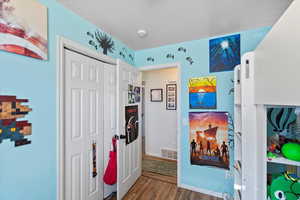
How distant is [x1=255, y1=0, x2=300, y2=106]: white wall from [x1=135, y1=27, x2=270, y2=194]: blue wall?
111cm

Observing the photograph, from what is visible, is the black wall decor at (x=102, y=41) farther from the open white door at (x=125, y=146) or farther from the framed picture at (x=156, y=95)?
the framed picture at (x=156, y=95)

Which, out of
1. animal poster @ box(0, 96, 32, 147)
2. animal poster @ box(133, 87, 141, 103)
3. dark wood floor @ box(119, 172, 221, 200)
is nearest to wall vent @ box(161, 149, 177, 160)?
dark wood floor @ box(119, 172, 221, 200)

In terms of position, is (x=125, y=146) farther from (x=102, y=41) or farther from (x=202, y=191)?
(x=102, y=41)

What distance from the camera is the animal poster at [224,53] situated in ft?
6.09

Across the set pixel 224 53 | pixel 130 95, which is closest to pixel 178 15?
pixel 224 53

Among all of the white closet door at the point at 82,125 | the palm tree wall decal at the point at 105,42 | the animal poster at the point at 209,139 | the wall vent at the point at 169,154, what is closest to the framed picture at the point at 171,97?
the wall vent at the point at 169,154

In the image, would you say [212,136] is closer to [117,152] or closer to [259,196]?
[259,196]

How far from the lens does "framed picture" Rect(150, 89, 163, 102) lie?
3.47 meters

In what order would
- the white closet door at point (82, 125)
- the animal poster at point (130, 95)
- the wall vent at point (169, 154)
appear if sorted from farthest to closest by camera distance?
1. the wall vent at point (169, 154)
2. the animal poster at point (130, 95)
3. the white closet door at point (82, 125)

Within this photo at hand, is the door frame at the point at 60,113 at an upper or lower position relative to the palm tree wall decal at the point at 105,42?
lower

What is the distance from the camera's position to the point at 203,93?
6.69 feet

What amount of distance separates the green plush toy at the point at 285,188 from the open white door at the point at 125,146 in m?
1.58

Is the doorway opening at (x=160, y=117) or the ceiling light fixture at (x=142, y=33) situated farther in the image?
the doorway opening at (x=160, y=117)

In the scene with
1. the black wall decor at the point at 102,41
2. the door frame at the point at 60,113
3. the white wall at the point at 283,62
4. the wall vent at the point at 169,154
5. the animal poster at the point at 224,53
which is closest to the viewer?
the white wall at the point at 283,62
